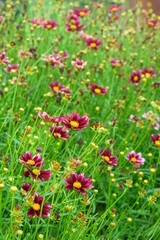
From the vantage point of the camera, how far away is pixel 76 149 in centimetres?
261

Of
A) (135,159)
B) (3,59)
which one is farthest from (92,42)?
(135,159)

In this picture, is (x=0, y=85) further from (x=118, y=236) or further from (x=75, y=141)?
(x=118, y=236)

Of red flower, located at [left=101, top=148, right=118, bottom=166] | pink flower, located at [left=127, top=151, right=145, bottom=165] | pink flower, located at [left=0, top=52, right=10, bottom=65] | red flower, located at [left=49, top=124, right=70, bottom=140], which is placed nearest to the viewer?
red flower, located at [left=49, top=124, right=70, bottom=140]

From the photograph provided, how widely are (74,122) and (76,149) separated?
2.23 feet

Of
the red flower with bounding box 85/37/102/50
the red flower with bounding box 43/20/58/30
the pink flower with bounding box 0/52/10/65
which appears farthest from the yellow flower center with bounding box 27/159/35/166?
the red flower with bounding box 43/20/58/30

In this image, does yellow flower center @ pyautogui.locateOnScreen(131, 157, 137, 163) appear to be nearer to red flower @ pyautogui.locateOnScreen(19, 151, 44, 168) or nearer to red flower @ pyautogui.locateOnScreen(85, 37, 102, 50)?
red flower @ pyautogui.locateOnScreen(19, 151, 44, 168)

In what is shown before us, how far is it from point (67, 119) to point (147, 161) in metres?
1.03

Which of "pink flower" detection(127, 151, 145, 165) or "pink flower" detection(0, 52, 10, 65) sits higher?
"pink flower" detection(0, 52, 10, 65)

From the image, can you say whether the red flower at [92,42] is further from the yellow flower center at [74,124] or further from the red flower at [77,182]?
the red flower at [77,182]

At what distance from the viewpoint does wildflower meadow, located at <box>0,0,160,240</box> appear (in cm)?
178

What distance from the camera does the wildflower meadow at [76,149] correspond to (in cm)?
178

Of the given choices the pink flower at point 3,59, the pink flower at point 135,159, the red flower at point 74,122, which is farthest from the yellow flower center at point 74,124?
the pink flower at point 3,59

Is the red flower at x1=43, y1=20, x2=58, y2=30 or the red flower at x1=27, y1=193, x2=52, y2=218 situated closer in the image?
the red flower at x1=27, y1=193, x2=52, y2=218

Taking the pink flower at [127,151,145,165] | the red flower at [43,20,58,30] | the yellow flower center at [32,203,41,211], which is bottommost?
the pink flower at [127,151,145,165]
